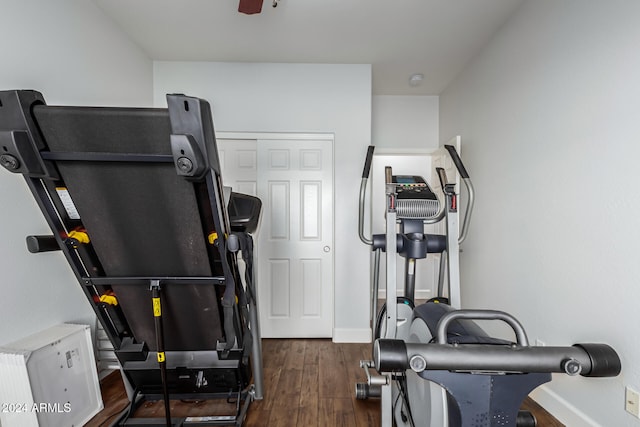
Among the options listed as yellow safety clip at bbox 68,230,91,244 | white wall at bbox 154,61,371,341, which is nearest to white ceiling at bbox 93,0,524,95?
white wall at bbox 154,61,371,341

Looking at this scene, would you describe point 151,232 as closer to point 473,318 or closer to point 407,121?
point 473,318

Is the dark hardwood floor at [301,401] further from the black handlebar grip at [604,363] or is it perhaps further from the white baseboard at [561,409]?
the black handlebar grip at [604,363]

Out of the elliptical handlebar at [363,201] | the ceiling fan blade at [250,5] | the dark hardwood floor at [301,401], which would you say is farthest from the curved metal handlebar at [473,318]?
the ceiling fan blade at [250,5]

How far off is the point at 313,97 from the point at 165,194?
2.13 m

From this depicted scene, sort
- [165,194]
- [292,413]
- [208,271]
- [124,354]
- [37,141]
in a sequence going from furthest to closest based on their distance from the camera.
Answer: [292,413] → [124,354] → [208,271] → [165,194] → [37,141]

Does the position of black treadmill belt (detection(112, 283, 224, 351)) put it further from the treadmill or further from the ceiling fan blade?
the ceiling fan blade

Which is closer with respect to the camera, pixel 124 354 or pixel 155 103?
pixel 124 354

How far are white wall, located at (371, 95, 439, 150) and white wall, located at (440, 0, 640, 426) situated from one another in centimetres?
118

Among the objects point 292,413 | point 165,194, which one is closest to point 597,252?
point 292,413

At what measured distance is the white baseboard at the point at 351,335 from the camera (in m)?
3.04

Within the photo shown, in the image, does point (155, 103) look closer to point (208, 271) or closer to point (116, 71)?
point (116, 71)

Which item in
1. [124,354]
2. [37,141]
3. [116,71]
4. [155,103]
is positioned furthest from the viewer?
[155,103]

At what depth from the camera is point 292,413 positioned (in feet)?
6.32

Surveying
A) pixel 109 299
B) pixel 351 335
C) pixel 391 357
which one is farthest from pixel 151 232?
pixel 351 335
